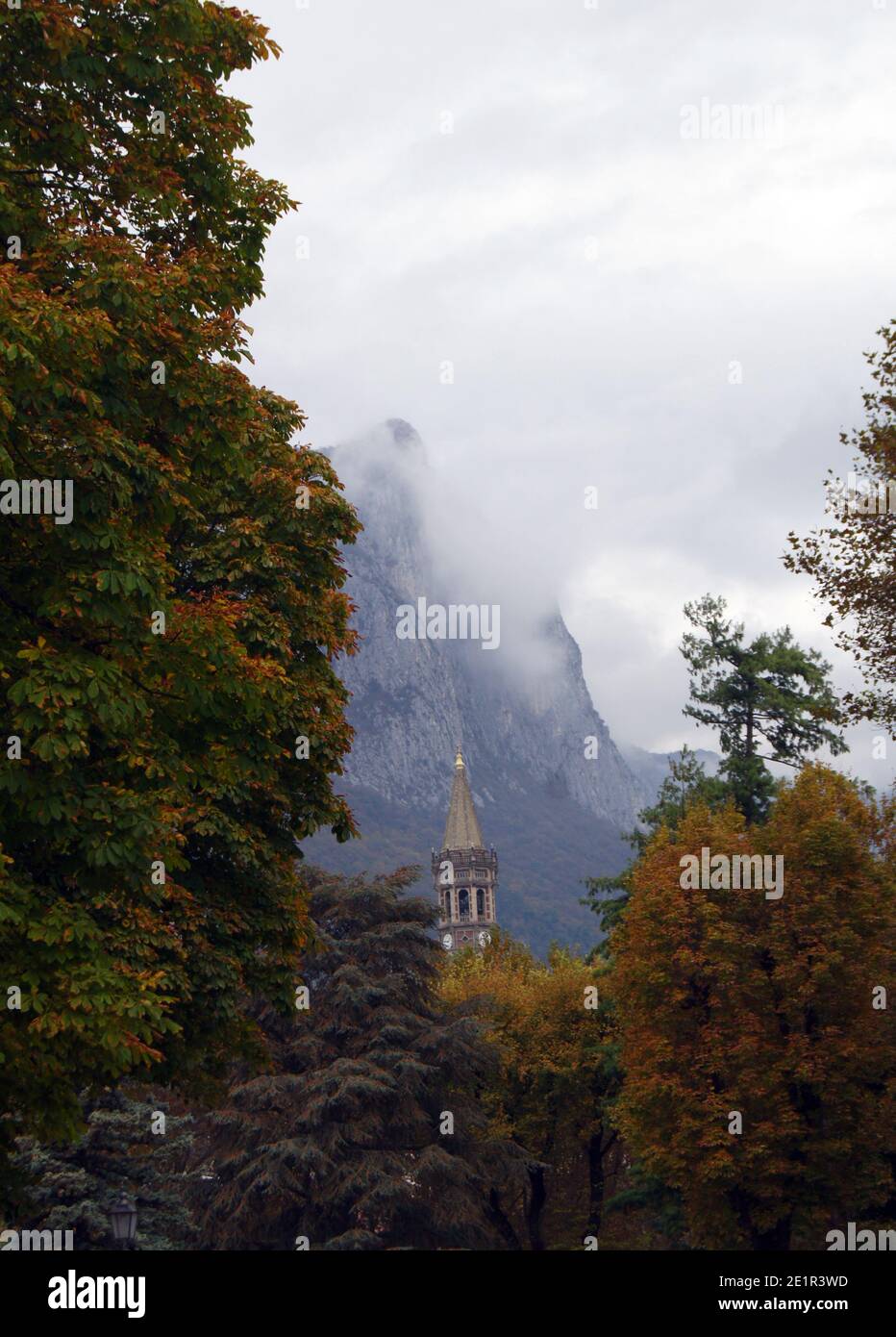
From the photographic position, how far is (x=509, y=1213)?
2434 inches

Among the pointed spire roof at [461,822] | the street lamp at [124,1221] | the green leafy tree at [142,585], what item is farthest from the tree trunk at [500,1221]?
the pointed spire roof at [461,822]

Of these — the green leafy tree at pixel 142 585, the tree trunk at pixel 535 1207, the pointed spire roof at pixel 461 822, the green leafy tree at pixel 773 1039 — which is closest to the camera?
the green leafy tree at pixel 142 585

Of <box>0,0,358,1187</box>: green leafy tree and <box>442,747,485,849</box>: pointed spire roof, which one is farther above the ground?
<box>442,747,485,849</box>: pointed spire roof

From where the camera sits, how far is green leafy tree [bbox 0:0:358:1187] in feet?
46.8

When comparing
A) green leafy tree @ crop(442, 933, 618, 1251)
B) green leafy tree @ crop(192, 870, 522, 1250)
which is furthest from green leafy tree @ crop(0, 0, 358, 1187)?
green leafy tree @ crop(442, 933, 618, 1251)

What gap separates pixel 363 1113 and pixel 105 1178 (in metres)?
11.3

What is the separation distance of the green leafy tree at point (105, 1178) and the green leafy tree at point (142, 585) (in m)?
13.6

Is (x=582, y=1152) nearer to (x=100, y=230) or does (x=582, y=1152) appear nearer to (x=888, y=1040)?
(x=888, y=1040)

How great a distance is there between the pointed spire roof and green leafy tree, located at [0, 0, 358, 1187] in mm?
147129

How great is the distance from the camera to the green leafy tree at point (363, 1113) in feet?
136

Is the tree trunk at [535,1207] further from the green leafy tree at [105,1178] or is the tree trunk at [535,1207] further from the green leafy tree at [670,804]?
the green leafy tree at [105,1178]

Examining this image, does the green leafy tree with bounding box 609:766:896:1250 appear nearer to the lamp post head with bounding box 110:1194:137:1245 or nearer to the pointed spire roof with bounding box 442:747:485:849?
the lamp post head with bounding box 110:1194:137:1245

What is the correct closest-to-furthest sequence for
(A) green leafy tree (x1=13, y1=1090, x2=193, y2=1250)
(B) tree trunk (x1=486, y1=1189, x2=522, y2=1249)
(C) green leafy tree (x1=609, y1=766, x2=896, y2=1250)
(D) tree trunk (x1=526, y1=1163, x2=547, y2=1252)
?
1. (A) green leafy tree (x1=13, y1=1090, x2=193, y2=1250)
2. (C) green leafy tree (x1=609, y1=766, x2=896, y2=1250)
3. (B) tree trunk (x1=486, y1=1189, x2=522, y2=1249)
4. (D) tree trunk (x1=526, y1=1163, x2=547, y2=1252)
